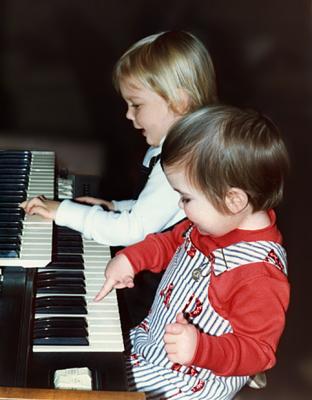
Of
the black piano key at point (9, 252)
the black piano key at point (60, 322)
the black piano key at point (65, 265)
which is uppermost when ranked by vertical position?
the black piano key at point (9, 252)

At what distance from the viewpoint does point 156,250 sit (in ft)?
5.77

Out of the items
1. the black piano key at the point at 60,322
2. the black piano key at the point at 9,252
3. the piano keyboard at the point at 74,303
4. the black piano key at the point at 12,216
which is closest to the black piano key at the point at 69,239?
the piano keyboard at the point at 74,303

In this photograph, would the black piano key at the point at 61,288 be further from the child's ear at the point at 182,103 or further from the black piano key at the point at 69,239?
the child's ear at the point at 182,103

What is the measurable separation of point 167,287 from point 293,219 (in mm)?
749

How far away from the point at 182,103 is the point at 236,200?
53 centimetres

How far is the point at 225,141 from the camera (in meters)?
1.42

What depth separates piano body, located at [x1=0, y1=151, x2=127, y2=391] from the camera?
1.41 meters

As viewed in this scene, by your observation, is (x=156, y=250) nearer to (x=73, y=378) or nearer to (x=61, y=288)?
(x=61, y=288)

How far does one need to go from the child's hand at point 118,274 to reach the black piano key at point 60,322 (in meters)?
0.12

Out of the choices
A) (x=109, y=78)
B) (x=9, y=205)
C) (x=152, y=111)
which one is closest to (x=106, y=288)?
(x=9, y=205)

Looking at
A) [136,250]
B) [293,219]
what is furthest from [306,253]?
[136,250]

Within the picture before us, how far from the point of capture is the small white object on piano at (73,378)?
4.36 ft

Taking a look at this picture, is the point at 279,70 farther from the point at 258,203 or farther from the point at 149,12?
the point at 258,203

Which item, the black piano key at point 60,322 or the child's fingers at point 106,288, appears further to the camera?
the child's fingers at point 106,288
